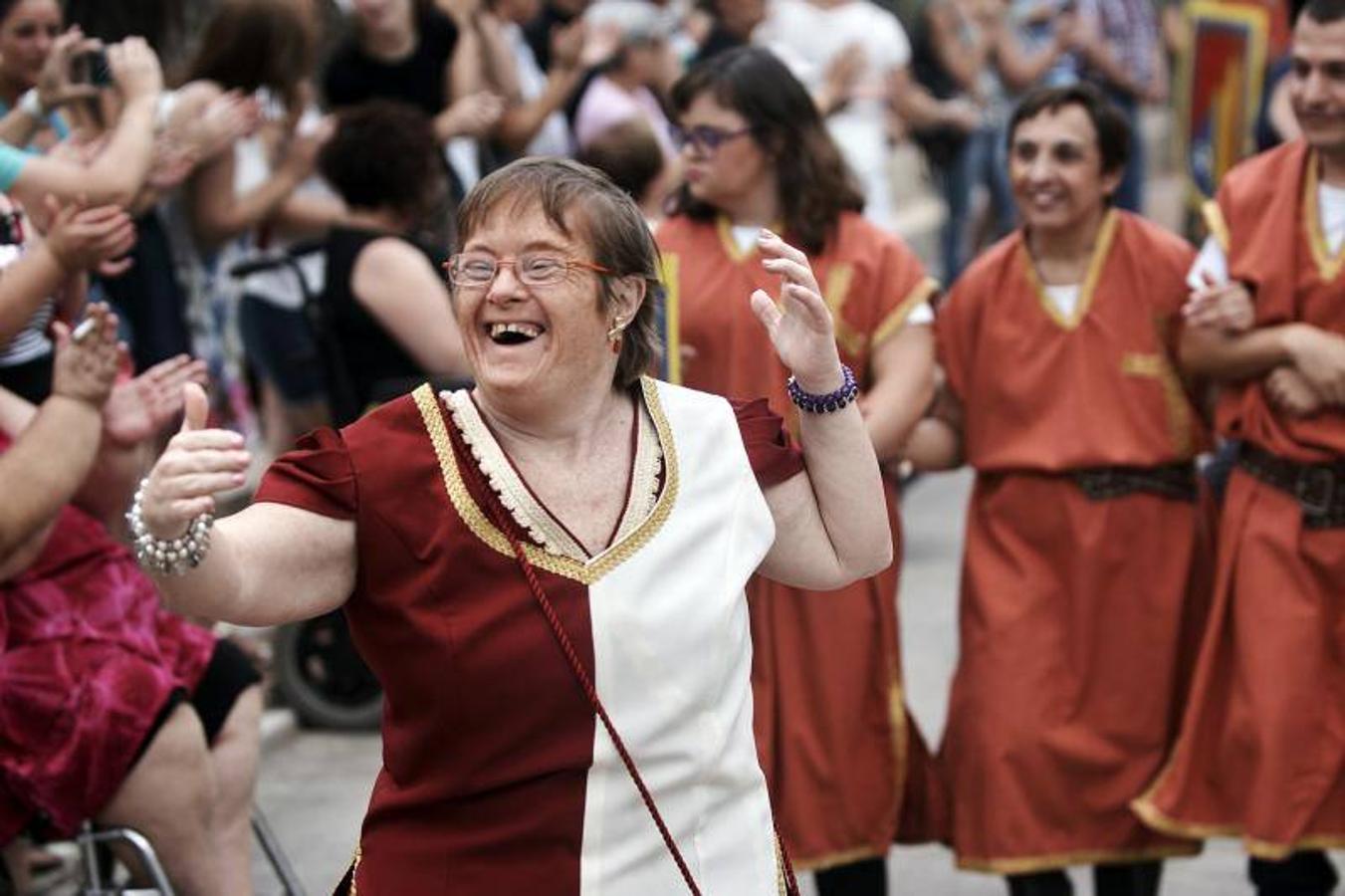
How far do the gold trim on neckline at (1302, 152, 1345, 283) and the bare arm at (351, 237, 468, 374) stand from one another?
88.2 inches

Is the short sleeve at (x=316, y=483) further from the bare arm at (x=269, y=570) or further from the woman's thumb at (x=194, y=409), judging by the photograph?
the woman's thumb at (x=194, y=409)

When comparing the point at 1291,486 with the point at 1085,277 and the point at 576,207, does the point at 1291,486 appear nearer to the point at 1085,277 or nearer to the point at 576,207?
the point at 1085,277

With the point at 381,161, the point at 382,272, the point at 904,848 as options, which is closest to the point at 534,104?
the point at 381,161

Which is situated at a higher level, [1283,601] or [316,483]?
[316,483]

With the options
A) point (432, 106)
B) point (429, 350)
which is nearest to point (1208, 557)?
point (429, 350)

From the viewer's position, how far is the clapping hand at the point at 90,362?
428cm

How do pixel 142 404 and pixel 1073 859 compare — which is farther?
pixel 1073 859

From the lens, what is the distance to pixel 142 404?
4660 millimetres

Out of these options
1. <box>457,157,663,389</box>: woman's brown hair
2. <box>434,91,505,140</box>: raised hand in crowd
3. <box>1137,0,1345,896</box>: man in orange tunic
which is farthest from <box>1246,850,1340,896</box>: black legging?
<box>434,91,505,140</box>: raised hand in crowd

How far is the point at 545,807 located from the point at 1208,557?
2.55m

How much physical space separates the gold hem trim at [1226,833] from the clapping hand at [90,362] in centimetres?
228

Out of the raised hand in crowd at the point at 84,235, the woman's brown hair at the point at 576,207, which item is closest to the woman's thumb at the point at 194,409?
the woman's brown hair at the point at 576,207

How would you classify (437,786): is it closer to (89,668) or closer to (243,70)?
(89,668)

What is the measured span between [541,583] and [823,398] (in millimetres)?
507
